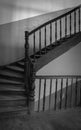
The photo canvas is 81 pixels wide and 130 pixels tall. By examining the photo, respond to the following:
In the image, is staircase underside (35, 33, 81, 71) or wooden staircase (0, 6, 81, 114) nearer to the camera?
wooden staircase (0, 6, 81, 114)

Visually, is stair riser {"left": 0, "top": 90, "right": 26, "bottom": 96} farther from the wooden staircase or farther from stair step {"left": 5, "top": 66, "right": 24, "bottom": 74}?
stair step {"left": 5, "top": 66, "right": 24, "bottom": 74}

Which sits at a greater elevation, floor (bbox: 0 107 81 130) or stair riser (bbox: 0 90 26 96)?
stair riser (bbox: 0 90 26 96)

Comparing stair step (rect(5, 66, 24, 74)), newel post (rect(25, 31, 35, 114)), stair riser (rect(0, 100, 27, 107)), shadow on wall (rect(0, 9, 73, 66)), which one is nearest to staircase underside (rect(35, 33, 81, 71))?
newel post (rect(25, 31, 35, 114))

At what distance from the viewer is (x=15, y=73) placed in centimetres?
424

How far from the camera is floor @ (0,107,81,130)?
2.83 m

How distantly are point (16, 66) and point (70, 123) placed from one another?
2.42 metres

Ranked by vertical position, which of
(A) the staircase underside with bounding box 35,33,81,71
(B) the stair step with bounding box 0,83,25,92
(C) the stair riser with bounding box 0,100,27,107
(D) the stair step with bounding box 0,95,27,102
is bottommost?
(C) the stair riser with bounding box 0,100,27,107

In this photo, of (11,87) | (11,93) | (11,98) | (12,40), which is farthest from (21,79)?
(12,40)

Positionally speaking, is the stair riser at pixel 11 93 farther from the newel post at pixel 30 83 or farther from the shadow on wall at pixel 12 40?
the shadow on wall at pixel 12 40

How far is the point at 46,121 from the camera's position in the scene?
122 inches

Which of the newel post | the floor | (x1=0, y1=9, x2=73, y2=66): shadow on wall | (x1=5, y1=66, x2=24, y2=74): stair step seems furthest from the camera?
(x1=0, y1=9, x2=73, y2=66): shadow on wall

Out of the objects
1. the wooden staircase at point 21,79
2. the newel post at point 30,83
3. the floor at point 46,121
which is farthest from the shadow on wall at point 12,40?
the floor at point 46,121

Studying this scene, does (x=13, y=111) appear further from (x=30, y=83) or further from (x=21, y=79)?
(x=21, y=79)

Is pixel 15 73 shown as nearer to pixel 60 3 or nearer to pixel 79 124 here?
pixel 79 124
